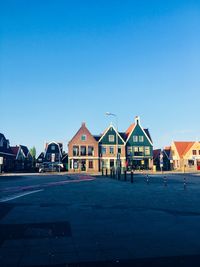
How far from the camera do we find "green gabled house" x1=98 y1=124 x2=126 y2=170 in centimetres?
6090

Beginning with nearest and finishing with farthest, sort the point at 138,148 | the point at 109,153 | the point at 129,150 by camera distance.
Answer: the point at 109,153, the point at 129,150, the point at 138,148

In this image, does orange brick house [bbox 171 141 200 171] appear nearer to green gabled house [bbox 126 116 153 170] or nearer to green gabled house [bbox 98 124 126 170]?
green gabled house [bbox 126 116 153 170]

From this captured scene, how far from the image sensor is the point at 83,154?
2355 inches

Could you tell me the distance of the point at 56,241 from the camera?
6.15 meters

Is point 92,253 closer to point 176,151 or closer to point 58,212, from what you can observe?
point 58,212

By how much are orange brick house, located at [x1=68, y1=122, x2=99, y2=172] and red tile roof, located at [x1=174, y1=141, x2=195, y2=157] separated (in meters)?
23.7

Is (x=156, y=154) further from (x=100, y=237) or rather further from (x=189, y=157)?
(x=100, y=237)

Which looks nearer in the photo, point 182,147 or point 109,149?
point 109,149

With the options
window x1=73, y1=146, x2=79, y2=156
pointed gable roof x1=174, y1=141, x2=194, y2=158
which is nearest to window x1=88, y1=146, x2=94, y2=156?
window x1=73, y1=146, x2=79, y2=156

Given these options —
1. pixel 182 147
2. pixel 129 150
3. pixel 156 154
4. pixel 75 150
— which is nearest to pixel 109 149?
pixel 129 150

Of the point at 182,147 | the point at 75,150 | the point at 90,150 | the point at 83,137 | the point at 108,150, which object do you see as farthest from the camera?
the point at 182,147

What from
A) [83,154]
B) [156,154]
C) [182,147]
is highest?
[182,147]

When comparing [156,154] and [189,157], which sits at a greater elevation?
[156,154]

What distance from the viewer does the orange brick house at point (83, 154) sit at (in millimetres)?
59594
